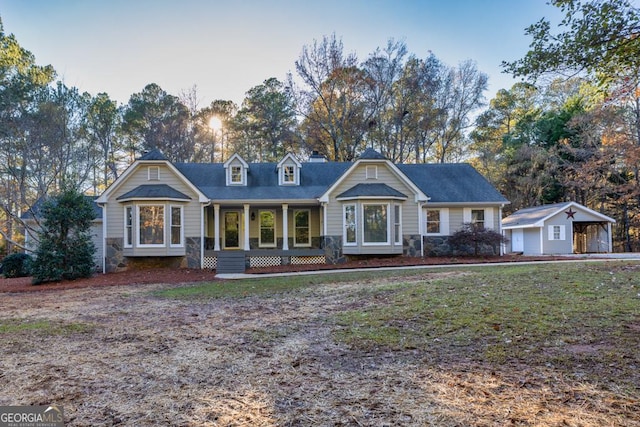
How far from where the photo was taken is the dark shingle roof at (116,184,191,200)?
15156 mm

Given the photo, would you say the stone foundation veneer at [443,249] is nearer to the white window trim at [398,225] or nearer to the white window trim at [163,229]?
the white window trim at [398,225]

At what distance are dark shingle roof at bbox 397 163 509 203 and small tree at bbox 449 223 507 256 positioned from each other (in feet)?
5.15

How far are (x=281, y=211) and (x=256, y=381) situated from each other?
15.4 m

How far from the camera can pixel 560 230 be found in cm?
2281

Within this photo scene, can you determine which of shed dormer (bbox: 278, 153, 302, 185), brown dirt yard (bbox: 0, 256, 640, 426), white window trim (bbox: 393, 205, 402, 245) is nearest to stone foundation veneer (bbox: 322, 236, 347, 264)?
white window trim (bbox: 393, 205, 402, 245)

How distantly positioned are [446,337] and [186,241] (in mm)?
13443

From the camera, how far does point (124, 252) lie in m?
15.5

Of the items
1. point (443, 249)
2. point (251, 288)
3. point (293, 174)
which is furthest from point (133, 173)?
point (443, 249)

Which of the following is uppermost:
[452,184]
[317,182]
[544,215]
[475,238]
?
[317,182]

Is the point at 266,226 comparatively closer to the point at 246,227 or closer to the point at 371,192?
the point at 246,227

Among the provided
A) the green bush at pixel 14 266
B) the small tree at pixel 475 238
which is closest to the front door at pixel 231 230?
the green bush at pixel 14 266

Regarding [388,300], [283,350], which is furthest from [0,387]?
[388,300]

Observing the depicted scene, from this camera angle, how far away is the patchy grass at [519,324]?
13.0ft

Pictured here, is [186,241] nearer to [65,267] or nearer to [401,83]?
[65,267]
